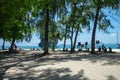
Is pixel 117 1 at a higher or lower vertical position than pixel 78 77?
higher

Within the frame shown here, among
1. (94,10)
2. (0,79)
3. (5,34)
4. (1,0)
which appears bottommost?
(0,79)

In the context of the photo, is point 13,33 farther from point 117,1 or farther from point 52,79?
point 117,1

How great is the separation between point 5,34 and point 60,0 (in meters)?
14.8

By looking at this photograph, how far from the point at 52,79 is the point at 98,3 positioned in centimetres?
2201

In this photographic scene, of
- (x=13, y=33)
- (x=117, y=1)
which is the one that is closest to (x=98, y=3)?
(x=117, y=1)

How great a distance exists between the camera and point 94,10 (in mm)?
37875

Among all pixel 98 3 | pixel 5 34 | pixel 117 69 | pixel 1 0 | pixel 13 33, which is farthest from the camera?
pixel 98 3

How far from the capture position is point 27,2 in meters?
14.6

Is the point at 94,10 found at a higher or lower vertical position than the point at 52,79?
higher

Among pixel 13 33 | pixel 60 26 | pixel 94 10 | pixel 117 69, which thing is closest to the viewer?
pixel 117 69

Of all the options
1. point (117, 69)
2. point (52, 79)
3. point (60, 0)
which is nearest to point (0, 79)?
point (52, 79)

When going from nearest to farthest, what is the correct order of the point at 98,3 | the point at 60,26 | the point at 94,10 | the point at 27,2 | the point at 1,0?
the point at 1,0 < the point at 27,2 < the point at 98,3 < the point at 94,10 < the point at 60,26

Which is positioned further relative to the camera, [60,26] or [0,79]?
[60,26]

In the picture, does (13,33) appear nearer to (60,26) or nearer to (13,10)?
(13,10)
